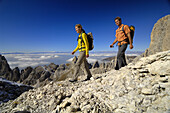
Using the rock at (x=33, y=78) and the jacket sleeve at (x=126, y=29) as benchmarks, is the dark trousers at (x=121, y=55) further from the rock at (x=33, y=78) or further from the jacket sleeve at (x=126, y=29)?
the rock at (x=33, y=78)

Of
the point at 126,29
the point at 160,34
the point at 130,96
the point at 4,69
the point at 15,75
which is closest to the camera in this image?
the point at 130,96

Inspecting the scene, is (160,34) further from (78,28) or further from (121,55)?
(78,28)

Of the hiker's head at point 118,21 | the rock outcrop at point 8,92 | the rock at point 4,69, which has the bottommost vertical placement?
the rock at point 4,69

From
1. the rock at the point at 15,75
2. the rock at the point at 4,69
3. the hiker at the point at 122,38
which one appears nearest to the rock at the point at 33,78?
the rock at the point at 15,75

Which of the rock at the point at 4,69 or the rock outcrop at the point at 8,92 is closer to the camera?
the rock outcrop at the point at 8,92

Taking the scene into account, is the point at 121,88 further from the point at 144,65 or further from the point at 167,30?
the point at 167,30

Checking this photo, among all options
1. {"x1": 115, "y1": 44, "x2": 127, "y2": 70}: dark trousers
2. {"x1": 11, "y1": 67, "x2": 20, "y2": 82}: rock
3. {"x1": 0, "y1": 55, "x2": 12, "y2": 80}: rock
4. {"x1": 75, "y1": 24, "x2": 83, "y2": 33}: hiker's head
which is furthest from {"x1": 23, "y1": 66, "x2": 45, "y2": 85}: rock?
{"x1": 115, "y1": 44, "x2": 127, "y2": 70}: dark trousers

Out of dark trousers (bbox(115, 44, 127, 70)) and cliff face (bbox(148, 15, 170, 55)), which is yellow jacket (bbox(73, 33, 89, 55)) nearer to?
dark trousers (bbox(115, 44, 127, 70))

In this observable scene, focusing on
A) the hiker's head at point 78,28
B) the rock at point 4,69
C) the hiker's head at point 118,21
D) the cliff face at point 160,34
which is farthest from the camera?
the rock at point 4,69

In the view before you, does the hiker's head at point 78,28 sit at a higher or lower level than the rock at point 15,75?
higher

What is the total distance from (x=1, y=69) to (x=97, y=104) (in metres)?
144

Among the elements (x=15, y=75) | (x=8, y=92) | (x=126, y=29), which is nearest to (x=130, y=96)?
(x=126, y=29)

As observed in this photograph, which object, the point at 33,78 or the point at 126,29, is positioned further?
the point at 33,78

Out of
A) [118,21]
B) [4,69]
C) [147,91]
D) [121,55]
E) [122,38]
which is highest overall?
[118,21]
